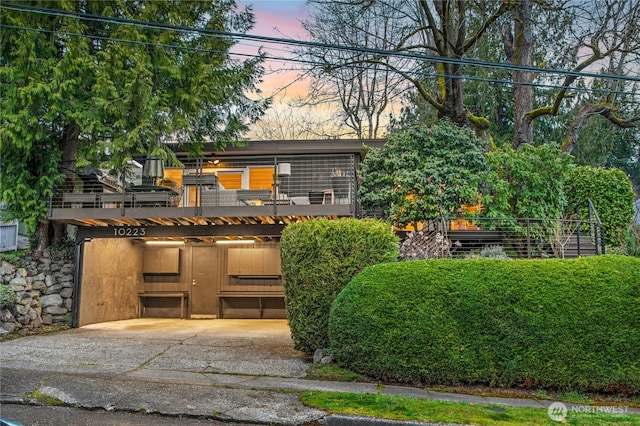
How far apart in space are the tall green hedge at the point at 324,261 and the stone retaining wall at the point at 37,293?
275 inches

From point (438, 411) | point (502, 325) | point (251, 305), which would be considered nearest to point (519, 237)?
point (502, 325)

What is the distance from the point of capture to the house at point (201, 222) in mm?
12172

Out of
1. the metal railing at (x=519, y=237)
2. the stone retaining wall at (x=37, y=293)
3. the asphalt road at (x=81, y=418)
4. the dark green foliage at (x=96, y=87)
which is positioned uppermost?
the dark green foliage at (x=96, y=87)

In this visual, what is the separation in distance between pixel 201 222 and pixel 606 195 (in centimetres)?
1068

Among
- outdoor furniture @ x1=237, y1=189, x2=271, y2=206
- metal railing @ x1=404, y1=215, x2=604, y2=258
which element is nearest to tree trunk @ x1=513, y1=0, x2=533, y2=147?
metal railing @ x1=404, y1=215, x2=604, y2=258

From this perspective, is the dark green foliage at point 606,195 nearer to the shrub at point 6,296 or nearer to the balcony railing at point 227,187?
the balcony railing at point 227,187

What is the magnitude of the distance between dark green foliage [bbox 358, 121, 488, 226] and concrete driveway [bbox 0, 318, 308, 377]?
13.2ft

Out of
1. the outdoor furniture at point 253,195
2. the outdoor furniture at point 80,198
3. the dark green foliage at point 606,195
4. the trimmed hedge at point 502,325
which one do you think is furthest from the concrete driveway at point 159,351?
the dark green foliage at point 606,195

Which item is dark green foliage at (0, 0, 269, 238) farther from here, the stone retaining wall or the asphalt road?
the asphalt road

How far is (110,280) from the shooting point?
1481 cm

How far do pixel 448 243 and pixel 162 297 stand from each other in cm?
1055

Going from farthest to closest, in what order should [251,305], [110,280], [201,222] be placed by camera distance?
[251,305]
[110,280]
[201,222]

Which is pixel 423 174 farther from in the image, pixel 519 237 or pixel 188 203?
pixel 188 203

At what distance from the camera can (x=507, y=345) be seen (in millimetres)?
6824
